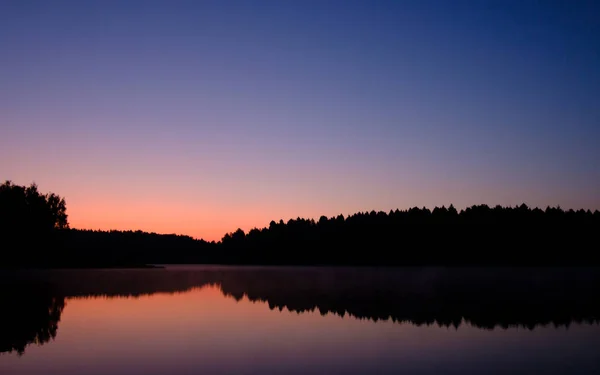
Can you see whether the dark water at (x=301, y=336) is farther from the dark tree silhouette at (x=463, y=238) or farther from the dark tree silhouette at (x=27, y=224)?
the dark tree silhouette at (x=463, y=238)

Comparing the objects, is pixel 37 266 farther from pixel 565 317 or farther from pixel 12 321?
pixel 565 317

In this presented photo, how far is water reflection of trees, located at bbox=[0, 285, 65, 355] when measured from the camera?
18.8 metres

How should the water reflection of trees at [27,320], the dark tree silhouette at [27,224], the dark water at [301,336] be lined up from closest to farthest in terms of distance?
the dark water at [301,336] < the water reflection of trees at [27,320] < the dark tree silhouette at [27,224]

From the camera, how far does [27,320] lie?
24688 millimetres

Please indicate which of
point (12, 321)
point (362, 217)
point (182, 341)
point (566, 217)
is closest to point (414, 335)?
point (182, 341)

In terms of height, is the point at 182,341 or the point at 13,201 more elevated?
the point at 13,201

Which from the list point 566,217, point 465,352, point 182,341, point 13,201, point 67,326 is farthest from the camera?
point 566,217

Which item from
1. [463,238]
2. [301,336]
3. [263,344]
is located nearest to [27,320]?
[263,344]

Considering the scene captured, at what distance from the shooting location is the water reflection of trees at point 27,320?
1883 centimetres

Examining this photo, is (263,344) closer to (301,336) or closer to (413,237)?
(301,336)

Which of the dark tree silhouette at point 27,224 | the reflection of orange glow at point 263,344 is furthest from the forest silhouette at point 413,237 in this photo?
the reflection of orange glow at point 263,344

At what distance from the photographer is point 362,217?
156 meters

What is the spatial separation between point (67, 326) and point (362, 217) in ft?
443

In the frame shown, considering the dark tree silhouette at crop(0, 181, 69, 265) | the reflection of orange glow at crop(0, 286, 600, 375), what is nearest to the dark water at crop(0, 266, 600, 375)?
the reflection of orange glow at crop(0, 286, 600, 375)
